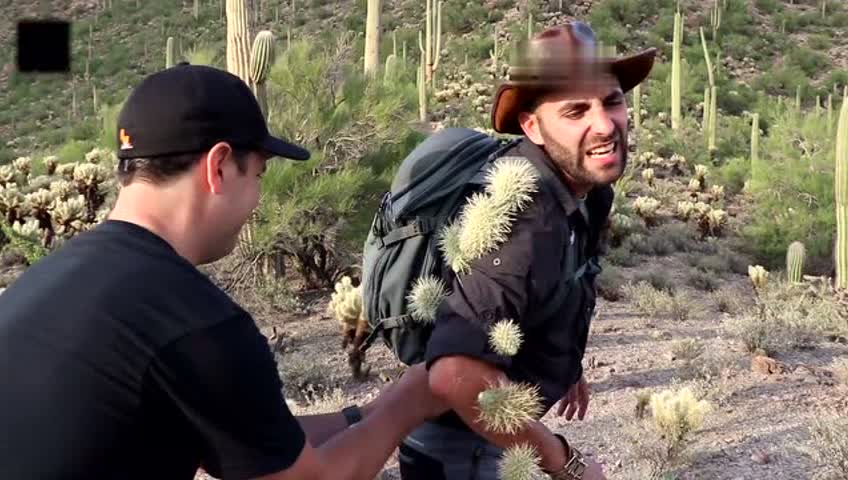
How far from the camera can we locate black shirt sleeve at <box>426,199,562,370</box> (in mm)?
1813

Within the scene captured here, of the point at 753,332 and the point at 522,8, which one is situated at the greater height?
the point at 522,8

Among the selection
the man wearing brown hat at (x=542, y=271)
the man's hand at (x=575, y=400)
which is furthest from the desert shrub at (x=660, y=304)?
the man wearing brown hat at (x=542, y=271)

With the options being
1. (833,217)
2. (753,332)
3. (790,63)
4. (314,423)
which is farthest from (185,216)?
(790,63)

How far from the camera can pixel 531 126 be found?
2.12 m

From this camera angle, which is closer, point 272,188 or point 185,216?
point 185,216

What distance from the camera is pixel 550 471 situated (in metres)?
2.00

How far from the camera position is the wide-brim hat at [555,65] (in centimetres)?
196

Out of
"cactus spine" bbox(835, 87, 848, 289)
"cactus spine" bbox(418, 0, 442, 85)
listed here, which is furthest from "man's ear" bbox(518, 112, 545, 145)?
"cactus spine" bbox(418, 0, 442, 85)

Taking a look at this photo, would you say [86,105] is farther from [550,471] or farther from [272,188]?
[550,471]

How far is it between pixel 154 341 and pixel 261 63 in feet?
24.0

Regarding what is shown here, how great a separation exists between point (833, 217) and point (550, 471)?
522 inches

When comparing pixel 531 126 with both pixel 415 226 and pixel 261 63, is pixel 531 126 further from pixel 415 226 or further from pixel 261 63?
pixel 261 63

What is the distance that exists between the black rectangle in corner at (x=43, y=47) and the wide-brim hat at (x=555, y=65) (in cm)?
292

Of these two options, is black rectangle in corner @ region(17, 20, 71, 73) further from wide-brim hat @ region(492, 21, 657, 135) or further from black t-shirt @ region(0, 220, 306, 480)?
black t-shirt @ region(0, 220, 306, 480)
